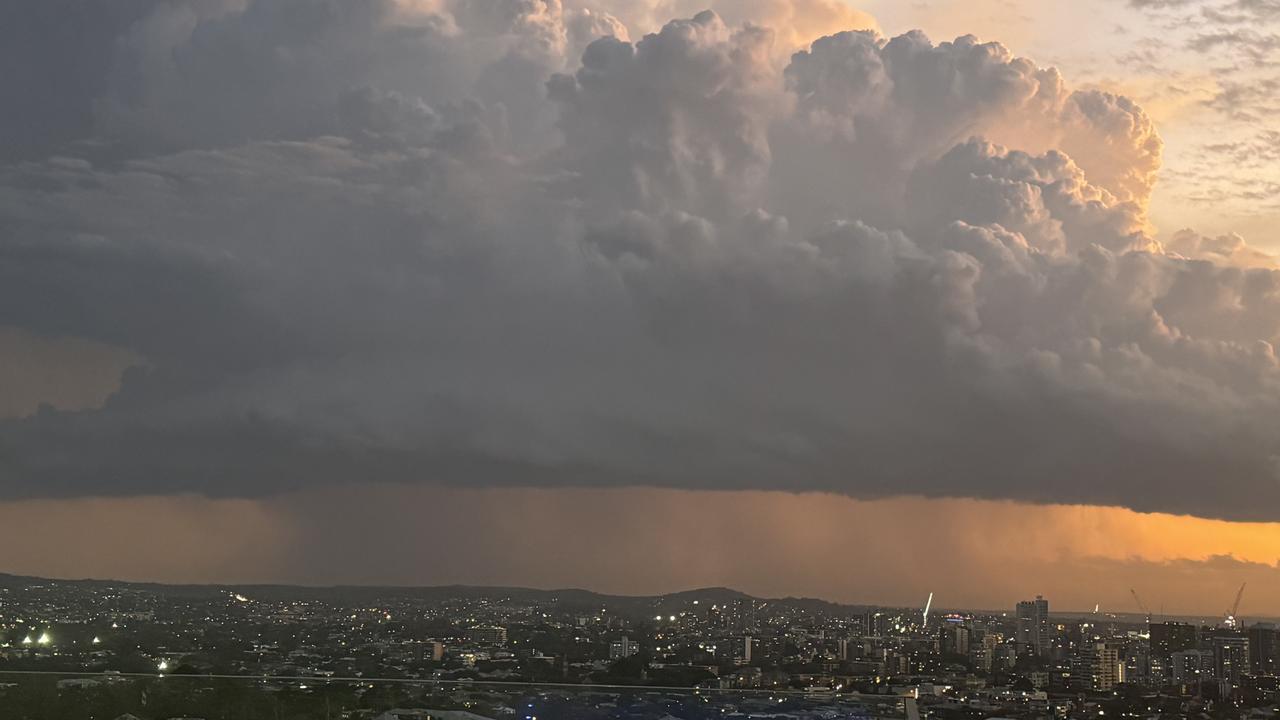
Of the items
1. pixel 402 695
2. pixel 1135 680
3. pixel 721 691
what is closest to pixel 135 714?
pixel 402 695

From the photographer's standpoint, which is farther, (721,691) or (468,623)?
(468,623)

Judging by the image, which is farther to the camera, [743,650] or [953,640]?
[953,640]

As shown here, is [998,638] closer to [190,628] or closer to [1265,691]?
[1265,691]

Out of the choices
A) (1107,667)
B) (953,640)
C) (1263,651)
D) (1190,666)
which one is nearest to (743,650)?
(1107,667)

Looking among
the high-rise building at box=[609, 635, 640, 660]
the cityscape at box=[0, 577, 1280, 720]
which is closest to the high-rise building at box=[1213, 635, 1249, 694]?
the cityscape at box=[0, 577, 1280, 720]

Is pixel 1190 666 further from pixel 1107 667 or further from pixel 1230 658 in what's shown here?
pixel 1230 658
